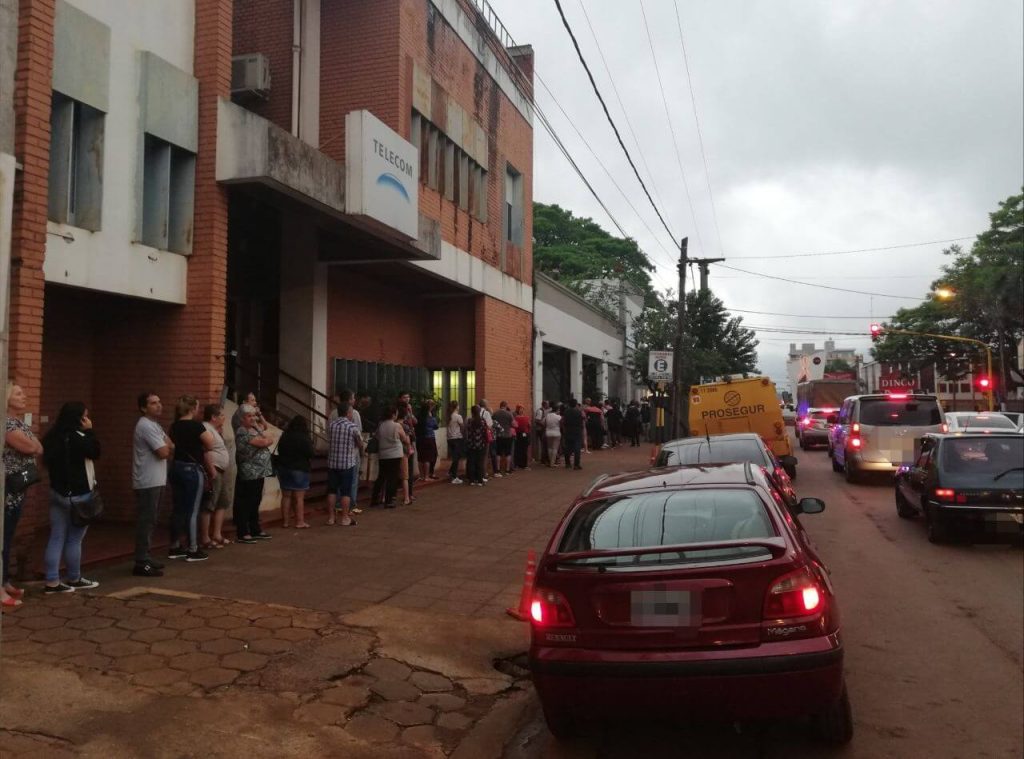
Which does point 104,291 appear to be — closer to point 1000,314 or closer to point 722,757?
point 722,757

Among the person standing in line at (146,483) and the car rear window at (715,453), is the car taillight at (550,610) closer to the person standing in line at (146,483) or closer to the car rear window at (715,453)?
the person standing in line at (146,483)

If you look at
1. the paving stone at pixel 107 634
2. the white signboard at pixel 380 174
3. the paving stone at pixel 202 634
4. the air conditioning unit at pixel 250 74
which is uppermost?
the air conditioning unit at pixel 250 74

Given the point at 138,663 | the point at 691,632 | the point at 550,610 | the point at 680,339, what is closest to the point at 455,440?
the point at 138,663

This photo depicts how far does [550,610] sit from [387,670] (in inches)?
65.3

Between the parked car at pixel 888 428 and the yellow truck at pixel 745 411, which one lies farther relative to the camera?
the yellow truck at pixel 745 411

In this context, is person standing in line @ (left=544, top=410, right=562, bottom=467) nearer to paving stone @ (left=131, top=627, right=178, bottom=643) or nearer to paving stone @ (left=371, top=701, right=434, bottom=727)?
paving stone @ (left=131, top=627, right=178, bottom=643)

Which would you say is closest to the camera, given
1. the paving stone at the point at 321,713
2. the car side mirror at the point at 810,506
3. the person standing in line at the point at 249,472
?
the paving stone at the point at 321,713

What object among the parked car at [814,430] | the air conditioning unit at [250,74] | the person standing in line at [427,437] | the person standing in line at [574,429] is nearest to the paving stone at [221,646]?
the person standing in line at [427,437]

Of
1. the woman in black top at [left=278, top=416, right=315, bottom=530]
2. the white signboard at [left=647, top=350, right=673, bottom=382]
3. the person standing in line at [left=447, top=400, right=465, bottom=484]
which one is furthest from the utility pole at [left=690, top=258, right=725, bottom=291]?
the woman in black top at [left=278, top=416, right=315, bottom=530]

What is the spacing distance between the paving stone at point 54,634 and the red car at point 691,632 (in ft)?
11.1

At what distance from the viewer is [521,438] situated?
60.0 ft

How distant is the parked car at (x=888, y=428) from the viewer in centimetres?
1502

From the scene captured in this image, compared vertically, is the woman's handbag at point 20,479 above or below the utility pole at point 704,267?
below

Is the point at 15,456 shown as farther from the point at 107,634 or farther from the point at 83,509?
the point at 107,634
